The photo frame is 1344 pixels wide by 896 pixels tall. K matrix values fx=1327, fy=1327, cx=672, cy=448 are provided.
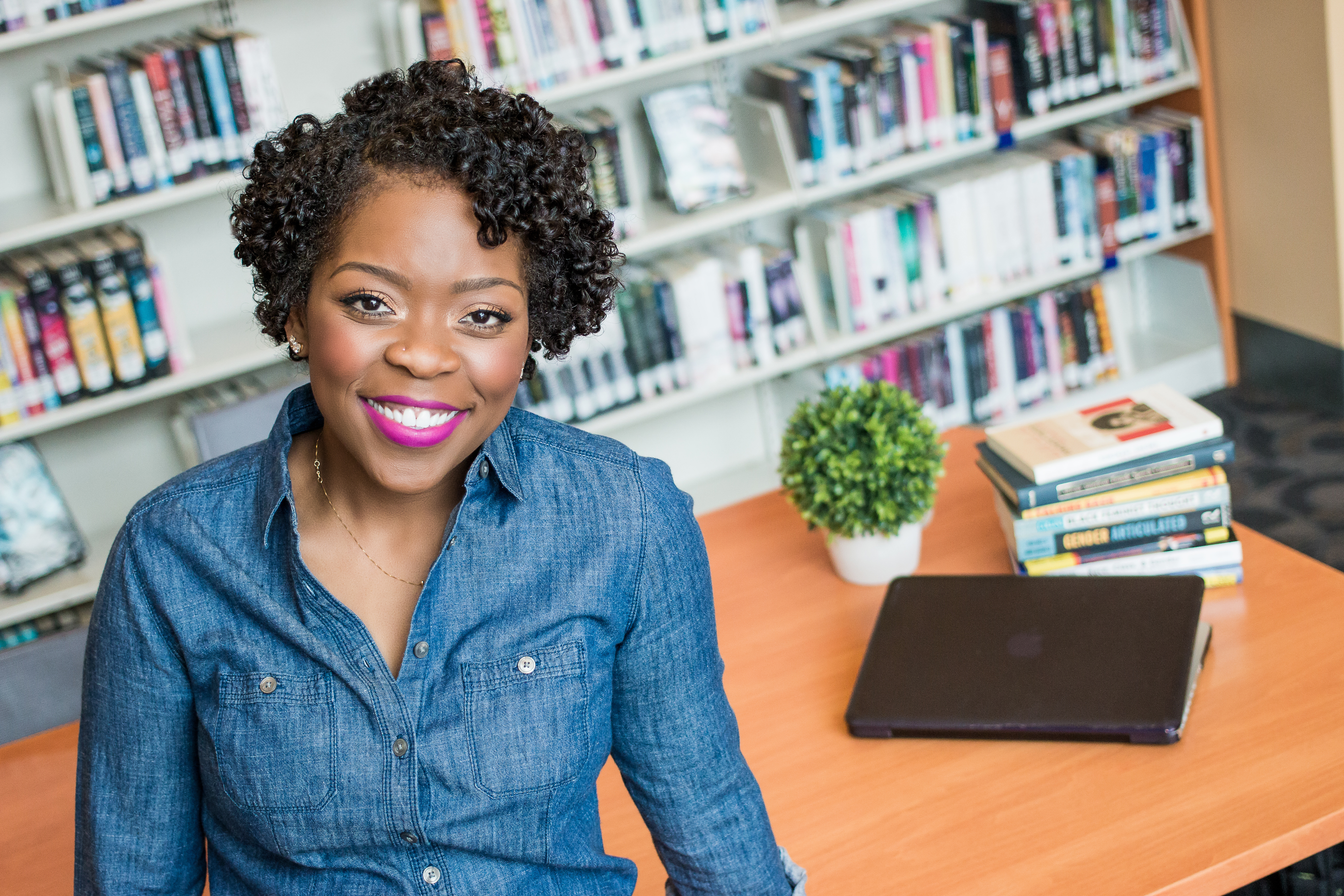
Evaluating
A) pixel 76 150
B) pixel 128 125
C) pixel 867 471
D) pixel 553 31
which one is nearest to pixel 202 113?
pixel 128 125

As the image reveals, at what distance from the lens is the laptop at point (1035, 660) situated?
1379 mm

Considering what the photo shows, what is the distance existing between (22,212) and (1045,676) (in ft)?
7.22

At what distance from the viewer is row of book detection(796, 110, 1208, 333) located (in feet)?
10.6

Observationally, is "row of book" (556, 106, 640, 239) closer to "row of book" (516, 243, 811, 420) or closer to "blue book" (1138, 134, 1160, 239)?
"row of book" (516, 243, 811, 420)

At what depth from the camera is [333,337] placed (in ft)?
3.38

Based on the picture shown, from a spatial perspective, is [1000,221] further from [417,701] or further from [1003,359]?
[417,701]

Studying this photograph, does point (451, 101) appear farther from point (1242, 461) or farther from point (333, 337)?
point (1242, 461)

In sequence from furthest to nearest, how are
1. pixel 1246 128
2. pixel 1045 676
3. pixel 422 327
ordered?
pixel 1246 128 < pixel 1045 676 < pixel 422 327

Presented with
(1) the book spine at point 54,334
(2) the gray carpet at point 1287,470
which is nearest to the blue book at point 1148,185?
(2) the gray carpet at point 1287,470

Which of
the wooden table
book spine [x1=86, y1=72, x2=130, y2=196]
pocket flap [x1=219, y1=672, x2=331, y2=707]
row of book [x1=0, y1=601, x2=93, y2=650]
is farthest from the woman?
row of book [x1=0, y1=601, x2=93, y2=650]

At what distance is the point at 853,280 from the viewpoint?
10.5 ft

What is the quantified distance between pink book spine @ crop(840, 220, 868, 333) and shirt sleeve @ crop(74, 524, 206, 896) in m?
2.32

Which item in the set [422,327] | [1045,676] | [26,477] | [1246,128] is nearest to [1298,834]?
[1045,676]

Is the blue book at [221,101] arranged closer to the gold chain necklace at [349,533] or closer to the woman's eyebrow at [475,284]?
the gold chain necklace at [349,533]
